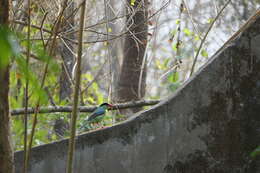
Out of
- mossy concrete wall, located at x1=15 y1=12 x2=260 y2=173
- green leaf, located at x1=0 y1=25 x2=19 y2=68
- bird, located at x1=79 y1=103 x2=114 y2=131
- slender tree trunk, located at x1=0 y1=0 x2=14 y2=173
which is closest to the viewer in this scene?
green leaf, located at x1=0 y1=25 x2=19 y2=68

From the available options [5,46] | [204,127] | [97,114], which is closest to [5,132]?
[5,46]

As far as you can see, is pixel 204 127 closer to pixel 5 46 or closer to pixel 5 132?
pixel 5 132

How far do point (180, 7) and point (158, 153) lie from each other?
2408 mm

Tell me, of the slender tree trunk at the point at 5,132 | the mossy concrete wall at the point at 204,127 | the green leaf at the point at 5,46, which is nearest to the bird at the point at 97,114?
the mossy concrete wall at the point at 204,127

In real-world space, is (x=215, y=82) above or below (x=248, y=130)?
above

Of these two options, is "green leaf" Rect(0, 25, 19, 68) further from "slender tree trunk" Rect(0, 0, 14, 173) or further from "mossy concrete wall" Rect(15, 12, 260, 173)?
"mossy concrete wall" Rect(15, 12, 260, 173)

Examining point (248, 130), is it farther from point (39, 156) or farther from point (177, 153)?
point (39, 156)

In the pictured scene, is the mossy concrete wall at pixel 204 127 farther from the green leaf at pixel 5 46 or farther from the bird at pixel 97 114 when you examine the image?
the green leaf at pixel 5 46

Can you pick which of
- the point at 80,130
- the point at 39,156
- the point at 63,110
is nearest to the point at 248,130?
the point at 39,156

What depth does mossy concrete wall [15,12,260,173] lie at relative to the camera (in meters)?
3.14

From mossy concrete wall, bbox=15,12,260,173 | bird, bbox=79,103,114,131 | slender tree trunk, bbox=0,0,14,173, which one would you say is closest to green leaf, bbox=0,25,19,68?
slender tree trunk, bbox=0,0,14,173

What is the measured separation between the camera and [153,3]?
432cm

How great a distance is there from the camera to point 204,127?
3168mm

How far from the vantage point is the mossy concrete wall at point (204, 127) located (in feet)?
10.3
